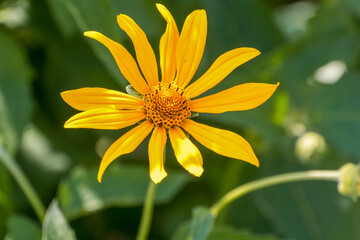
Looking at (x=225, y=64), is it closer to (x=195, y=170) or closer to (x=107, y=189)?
(x=195, y=170)

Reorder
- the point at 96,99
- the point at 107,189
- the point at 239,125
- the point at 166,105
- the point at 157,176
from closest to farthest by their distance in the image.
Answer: the point at 157,176 → the point at 96,99 → the point at 166,105 → the point at 107,189 → the point at 239,125

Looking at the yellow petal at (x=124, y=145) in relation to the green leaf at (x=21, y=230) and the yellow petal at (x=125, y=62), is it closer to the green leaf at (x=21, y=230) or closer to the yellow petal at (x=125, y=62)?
the yellow petal at (x=125, y=62)

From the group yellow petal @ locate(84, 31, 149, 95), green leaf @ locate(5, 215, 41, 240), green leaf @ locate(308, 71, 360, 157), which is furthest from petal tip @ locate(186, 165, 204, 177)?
green leaf @ locate(308, 71, 360, 157)

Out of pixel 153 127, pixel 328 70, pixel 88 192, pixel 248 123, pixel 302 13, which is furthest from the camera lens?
pixel 302 13

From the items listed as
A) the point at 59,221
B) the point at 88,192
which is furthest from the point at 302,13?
the point at 59,221

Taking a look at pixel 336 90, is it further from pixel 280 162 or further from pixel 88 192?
pixel 88 192

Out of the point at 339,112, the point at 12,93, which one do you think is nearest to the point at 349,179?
the point at 339,112
